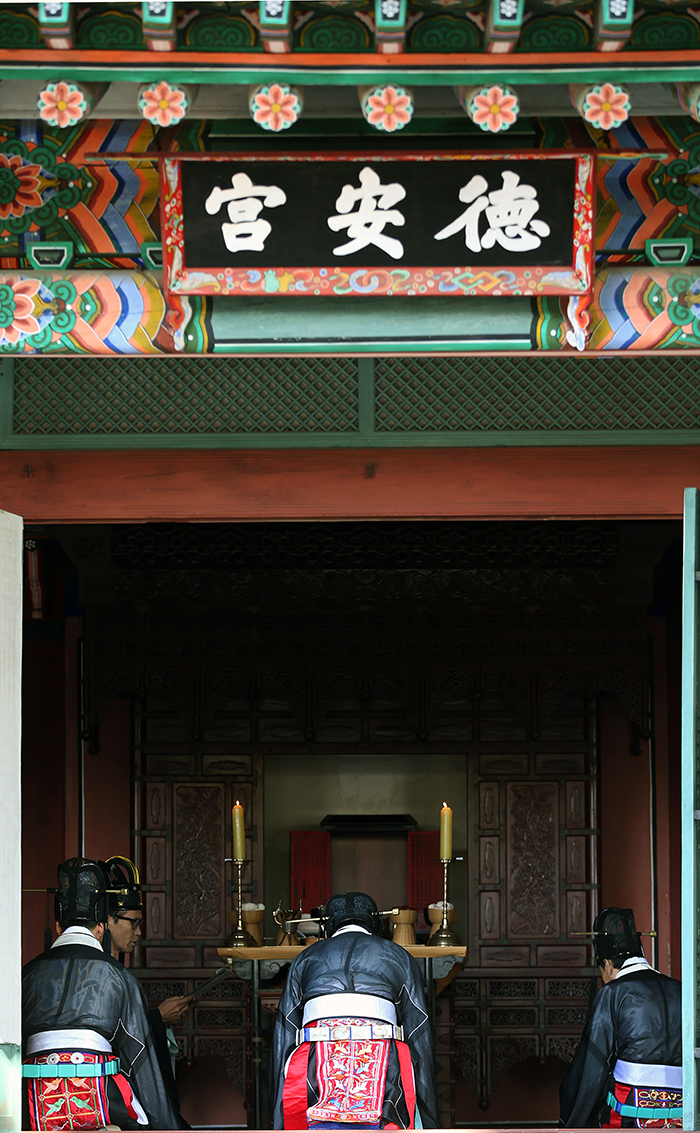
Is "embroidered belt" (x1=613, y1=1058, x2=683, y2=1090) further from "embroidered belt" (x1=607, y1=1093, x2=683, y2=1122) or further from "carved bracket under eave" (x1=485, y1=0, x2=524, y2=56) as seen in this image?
"carved bracket under eave" (x1=485, y1=0, x2=524, y2=56)

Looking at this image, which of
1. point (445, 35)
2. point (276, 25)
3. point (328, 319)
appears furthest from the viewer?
point (328, 319)

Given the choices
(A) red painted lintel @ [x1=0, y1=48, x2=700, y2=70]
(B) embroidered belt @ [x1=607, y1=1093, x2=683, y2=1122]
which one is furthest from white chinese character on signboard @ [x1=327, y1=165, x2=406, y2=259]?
(B) embroidered belt @ [x1=607, y1=1093, x2=683, y2=1122]

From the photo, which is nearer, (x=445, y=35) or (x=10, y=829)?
(x=445, y=35)

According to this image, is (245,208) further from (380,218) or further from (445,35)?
(445,35)

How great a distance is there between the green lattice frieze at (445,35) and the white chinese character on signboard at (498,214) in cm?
39

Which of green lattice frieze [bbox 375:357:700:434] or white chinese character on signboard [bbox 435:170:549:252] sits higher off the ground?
white chinese character on signboard [bbox 435:170:549:252]

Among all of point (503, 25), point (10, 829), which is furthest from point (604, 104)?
point (10, 829)

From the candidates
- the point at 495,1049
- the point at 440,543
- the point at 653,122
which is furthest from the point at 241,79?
the point at 495,1049

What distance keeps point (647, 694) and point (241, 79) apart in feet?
16.1

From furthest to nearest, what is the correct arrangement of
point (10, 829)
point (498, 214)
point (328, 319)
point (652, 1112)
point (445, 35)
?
point (652, 1112) < point (10, 829) < point (328, 319) < point (498, 214) < point (445, 35)

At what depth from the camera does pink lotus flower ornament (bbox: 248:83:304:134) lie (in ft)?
10.4

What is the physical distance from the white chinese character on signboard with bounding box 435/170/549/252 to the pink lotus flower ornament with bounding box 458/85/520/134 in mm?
253

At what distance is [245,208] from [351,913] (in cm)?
248

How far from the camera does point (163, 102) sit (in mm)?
3178
